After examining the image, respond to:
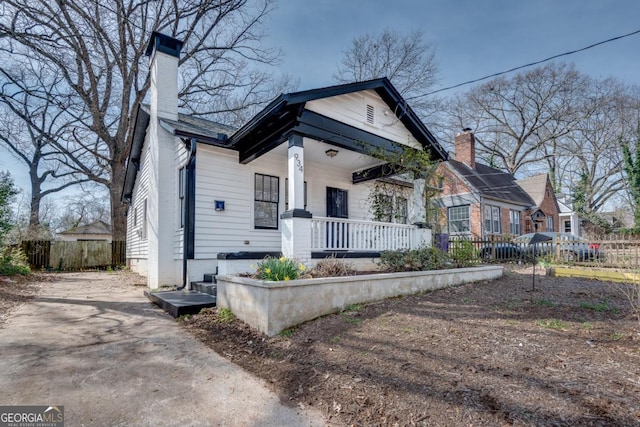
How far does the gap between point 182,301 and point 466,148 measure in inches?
821

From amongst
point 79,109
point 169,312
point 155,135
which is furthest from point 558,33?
point 79,109

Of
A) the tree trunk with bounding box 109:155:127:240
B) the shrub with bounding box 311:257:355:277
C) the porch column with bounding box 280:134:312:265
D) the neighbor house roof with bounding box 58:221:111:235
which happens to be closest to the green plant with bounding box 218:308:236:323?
the shrub with bounding box 311:257:355:277

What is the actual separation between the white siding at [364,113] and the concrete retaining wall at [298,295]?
11.5 feet

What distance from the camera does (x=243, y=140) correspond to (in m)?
7.46

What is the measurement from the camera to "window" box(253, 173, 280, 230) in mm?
8320

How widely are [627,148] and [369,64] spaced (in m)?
20.5

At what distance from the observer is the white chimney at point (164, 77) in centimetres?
840

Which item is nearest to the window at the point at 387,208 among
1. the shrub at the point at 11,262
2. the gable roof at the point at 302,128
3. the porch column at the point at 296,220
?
the gable roof at the point at 302,128

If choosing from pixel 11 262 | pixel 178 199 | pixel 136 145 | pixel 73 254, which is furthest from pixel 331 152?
pixel 73 254

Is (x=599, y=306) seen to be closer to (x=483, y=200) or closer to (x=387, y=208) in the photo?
(x=387, y=208)

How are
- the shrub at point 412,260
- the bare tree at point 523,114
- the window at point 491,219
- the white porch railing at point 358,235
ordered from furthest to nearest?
1. the bare tree at point 523,114
2. the window at point 491,219
3. the white porch railing at point 358,235
4. the shrub at point 412,260

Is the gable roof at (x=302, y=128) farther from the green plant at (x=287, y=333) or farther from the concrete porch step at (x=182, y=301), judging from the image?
the green plant at (x=287, y=333)

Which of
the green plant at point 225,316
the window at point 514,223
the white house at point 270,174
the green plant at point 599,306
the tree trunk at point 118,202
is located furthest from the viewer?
the window at point 514,223

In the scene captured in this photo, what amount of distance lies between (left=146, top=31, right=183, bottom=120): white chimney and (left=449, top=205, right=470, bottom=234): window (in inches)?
661
